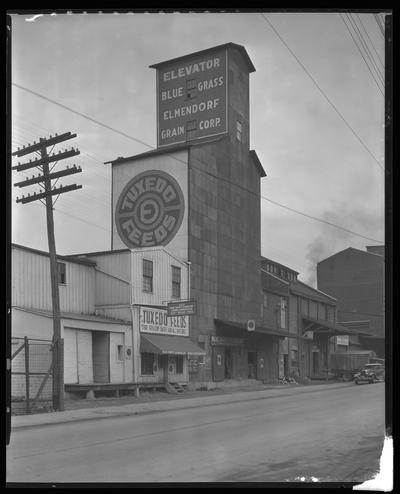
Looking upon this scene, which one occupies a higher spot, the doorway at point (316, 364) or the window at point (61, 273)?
the window at point (61, 273)

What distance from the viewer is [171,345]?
58.6 feet

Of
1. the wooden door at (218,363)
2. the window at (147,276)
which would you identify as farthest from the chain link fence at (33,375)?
the wooden door at (218,363)

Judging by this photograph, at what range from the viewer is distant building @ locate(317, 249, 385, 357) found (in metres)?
9.73

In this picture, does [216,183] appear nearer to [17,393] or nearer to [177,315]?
[177,315]

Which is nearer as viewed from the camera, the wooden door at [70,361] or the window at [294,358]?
the window at [294,358]

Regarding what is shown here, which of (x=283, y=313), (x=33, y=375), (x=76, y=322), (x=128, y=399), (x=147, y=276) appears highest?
(x=147, y=276)

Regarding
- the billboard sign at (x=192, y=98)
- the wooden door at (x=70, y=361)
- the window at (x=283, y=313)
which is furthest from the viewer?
the wooden door at (x=70, y=361)

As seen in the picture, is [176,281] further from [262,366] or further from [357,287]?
[357,287]

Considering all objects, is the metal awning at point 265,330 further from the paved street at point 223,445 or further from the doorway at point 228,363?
the paved street at point 223,445

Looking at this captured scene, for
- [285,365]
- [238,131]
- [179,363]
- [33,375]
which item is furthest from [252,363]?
[33,375]

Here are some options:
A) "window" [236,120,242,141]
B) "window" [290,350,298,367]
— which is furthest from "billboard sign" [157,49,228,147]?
"window" [290,350,298,367]

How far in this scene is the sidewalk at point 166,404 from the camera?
49.2ft

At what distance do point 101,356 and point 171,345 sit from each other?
71.6 inches

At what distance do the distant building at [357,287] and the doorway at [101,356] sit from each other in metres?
7.03
